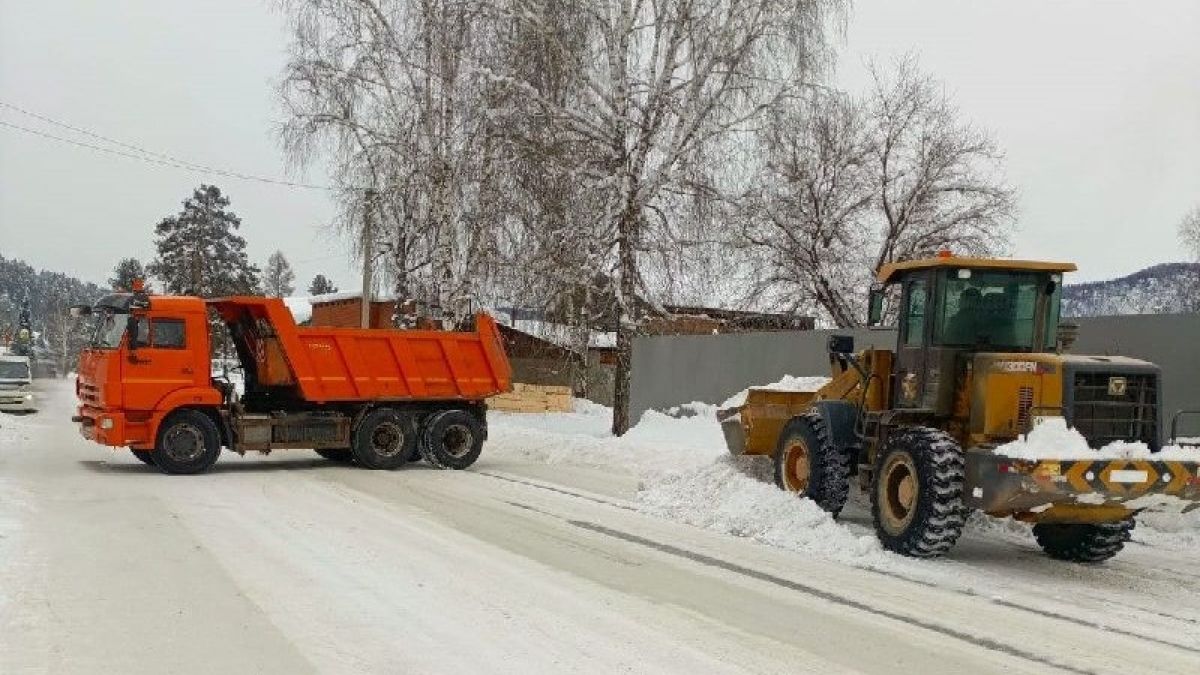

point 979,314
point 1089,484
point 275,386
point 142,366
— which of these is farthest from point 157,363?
Answer: point 1089,484

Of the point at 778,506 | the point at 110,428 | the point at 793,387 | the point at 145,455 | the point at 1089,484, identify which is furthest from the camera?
the point at 145,455

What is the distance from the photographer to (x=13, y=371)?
99.9 feet

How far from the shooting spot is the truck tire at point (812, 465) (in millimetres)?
10492

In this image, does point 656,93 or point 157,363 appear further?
point 656,93

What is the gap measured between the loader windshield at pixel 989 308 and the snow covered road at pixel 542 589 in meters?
1.92

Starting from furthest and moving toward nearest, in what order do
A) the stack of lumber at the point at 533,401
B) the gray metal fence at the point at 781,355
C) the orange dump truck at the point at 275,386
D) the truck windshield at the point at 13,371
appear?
Result: the stack of lumber at the point at 533,401, the truck windshield at the point at 13,371, the orange dump truck at the point at 275,386, the gray metal fence at the point at 781,355

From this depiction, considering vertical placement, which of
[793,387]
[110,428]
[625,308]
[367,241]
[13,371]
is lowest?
[110,428]

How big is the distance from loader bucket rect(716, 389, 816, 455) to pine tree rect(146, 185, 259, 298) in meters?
64.9

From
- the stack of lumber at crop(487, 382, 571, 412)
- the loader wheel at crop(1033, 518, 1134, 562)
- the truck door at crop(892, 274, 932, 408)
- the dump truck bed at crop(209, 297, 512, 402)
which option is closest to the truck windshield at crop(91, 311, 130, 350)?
the dump truck bed at crop(209, 297, 512, 402)

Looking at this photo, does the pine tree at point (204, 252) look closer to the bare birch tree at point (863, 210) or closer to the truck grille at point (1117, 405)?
the bare birch tree at point (863, 210)

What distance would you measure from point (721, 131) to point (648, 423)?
5.72 metres

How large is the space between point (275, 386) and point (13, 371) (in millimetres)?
18338

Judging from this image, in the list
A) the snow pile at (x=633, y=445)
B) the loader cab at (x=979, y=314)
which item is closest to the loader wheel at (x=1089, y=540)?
the loader cab at (x=979, y=314)

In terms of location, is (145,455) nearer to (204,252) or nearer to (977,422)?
(977,422)
